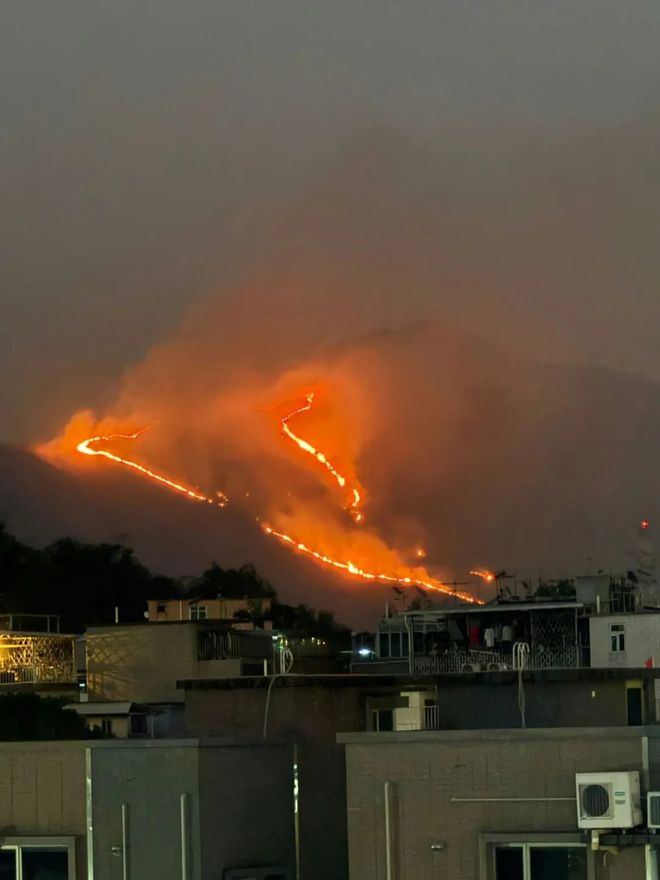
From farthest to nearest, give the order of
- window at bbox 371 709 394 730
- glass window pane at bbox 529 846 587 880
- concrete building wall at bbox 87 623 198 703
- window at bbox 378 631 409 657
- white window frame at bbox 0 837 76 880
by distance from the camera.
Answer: window at bbox 378 631 409 657, concrete building wall at bbox 87 623 198 703, window at bbox 371 709 394 730, white window frame at bbox 0 837 76 880, glass window pane at bbox 529 846 587 880

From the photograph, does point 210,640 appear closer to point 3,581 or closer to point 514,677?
point 514,677

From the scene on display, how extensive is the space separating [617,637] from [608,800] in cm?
3372

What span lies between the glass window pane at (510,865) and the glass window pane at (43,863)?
4.26 metres

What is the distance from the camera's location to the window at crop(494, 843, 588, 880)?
16.2 meters

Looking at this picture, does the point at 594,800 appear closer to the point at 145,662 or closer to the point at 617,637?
the point at 617,637

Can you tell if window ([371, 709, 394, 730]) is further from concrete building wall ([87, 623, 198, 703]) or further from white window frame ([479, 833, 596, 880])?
concrete building wall ([87, 623, 198, 703])

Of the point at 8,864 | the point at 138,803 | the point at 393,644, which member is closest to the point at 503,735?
Answer: the point at 138,803

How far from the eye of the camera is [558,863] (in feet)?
53.5

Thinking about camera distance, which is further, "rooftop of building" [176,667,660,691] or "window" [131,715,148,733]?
"window" [131,715,148,733]

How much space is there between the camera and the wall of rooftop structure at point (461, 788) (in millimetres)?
16391

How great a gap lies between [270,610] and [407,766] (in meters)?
59.1

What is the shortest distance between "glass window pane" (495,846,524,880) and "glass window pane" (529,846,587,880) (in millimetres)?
100

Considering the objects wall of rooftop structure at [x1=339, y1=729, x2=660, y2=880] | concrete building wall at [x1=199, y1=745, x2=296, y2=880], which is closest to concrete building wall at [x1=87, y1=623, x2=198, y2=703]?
concrete building wall at [x1=199, y1=745, x2=296, y2=880]

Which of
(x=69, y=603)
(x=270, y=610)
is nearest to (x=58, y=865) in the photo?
(x=270, y=610)
